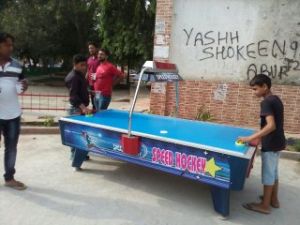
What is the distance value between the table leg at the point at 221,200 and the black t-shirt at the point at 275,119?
2.27 feet

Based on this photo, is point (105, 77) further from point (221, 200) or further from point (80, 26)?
point (80, 26)

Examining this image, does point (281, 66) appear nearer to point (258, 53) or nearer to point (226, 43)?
point (258, 53)

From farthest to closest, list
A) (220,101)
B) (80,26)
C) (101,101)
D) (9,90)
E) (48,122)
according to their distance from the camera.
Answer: (80,26) < (220,101) < (48,122) < (101,101) < (9,90)

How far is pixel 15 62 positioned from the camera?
177 inches

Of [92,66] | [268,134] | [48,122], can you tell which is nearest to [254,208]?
[268,134]

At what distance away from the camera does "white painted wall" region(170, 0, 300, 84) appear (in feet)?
26.1

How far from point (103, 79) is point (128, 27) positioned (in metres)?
9.85

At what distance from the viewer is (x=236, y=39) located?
8234mm

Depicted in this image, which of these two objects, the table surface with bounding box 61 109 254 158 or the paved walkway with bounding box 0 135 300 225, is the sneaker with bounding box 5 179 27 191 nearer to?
the paved walkway with bounding box 0 135 300 225

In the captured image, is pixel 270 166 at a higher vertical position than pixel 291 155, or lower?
higher

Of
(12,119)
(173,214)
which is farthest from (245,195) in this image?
(12,119)

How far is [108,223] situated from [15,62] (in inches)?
87.1

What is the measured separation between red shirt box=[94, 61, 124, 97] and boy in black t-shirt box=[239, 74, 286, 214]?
3.10 m

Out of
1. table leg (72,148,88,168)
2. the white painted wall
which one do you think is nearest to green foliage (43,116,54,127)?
table leg (72,148,88,168)
